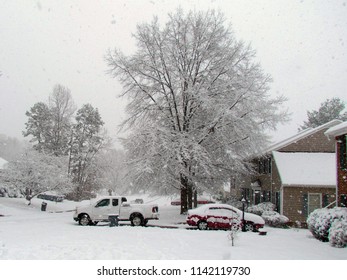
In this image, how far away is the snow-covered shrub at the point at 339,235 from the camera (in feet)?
43.8

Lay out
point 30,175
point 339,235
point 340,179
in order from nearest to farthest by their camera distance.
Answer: point 339,235 → point 340,179 → point 30,175

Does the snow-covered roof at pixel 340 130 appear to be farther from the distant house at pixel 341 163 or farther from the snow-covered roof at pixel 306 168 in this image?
the snow-covered roof at pixel 306 168

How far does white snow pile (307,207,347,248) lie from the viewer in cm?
1341

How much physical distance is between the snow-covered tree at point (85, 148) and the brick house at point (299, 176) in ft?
88.7

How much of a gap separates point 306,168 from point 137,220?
43.8 ft

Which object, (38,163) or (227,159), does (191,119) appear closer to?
(227,159)

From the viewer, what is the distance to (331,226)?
1469 cm

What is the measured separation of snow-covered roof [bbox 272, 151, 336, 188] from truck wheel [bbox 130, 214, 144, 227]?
34.3 feet

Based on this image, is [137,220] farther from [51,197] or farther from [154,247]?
[51,197]

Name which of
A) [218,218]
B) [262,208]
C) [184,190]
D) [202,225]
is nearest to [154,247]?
[202,225]

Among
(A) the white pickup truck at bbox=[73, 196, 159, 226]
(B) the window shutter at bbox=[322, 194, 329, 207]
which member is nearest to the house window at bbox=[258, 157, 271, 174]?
(B) the window shutter at bbox=[322, 194, 329, 207]

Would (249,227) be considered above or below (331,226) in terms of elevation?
below

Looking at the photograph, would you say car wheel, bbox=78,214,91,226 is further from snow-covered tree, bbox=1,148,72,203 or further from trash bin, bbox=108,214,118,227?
snow-covered tree, bbox=1,148,72,203

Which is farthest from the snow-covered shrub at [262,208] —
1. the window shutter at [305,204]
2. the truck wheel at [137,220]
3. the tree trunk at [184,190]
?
the truck wheel at [137,220]
